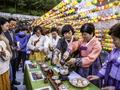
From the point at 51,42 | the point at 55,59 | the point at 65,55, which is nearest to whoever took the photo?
the point at 65,55

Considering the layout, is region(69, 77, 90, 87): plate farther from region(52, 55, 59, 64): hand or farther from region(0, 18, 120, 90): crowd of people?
region(52, 55, 59, 64): hand

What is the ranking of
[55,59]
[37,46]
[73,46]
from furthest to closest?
[37,46] < [55,59] < [73,46]

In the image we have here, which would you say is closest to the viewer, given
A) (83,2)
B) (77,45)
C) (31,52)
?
(77,45)

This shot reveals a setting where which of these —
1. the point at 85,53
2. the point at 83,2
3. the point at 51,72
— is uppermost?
the point at 83,2

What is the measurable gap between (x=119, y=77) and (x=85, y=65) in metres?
1.08

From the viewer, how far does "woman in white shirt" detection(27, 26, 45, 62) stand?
7039mm

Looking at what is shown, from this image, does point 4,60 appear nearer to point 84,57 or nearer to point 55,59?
point 55,59

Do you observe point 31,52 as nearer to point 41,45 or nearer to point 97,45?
point 41,45

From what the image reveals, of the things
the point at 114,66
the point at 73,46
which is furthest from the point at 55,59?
the point at 114,66

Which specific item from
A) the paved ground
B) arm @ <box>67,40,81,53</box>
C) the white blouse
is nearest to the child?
arm @ <box>67,40,81,53</box>

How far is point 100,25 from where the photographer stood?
9719 mm

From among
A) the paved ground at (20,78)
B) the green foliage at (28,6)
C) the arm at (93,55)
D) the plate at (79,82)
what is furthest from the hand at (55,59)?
the green foliage at (28,6)

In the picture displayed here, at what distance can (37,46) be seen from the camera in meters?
7.29

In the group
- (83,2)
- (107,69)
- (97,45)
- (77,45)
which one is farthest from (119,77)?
(83,2)
